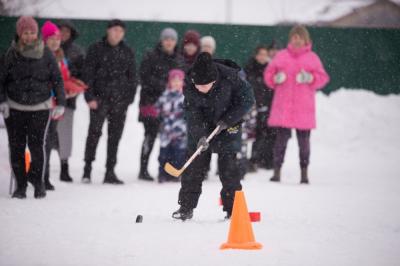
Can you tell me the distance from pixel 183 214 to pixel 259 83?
215 inches

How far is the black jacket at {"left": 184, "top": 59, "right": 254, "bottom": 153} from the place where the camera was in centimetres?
644

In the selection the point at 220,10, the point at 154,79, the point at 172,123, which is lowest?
the point at 172,123

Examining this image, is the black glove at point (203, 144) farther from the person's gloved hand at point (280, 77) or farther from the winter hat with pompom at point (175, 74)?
the person's gloved hand at point (280, 77)

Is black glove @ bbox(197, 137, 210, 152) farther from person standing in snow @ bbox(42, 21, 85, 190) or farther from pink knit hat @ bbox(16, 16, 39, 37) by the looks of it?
person standing in snow @ bbox(42, 21, 85, 190)

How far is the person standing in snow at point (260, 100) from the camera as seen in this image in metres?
11.6

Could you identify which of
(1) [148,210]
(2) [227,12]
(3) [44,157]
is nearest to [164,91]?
(3) [44,157]

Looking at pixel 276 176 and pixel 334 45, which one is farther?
pixel 334 45


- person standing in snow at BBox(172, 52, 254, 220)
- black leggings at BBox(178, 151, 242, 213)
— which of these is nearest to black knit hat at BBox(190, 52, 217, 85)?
person standing in snow at BBox(172, 52, 254, 220)

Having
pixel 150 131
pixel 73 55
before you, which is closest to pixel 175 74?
pixel 150 131

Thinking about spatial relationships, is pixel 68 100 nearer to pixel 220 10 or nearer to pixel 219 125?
pixel 219 125

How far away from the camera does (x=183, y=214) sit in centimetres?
651

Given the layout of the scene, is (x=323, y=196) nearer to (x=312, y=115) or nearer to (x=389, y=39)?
(x=312, y=115)

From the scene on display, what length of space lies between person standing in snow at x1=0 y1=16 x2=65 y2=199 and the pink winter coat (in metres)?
3.60

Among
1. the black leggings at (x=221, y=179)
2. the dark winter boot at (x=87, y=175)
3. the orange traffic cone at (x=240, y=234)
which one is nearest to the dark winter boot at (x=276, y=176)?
the dark winter boot at (x=87, y=175)
